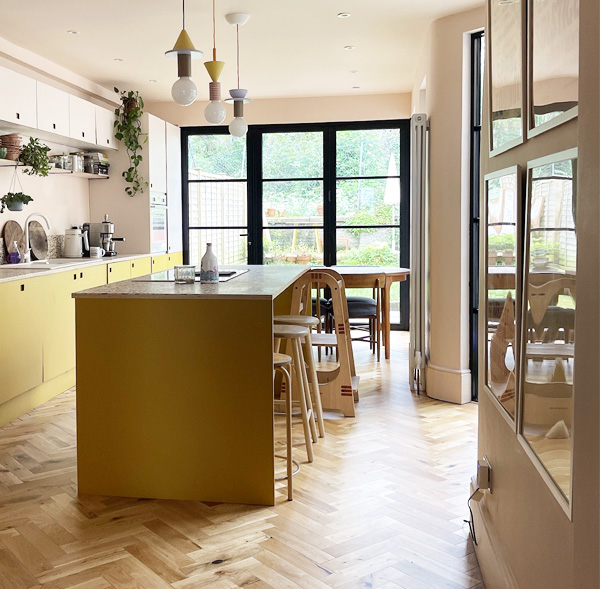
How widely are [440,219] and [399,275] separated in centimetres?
128

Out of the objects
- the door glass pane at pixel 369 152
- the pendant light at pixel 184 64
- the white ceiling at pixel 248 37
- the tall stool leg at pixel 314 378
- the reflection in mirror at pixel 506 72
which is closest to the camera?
the reflection in mirror at pixel 506 72

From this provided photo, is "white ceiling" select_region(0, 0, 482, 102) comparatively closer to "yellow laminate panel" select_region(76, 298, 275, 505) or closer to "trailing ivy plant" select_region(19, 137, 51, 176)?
"trailing ivy plant" select_region(19, 137, 51, 176)

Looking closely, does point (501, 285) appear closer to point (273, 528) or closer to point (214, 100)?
point (273, 528)

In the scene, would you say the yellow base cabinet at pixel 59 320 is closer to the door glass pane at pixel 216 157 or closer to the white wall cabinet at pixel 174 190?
the white wall cabinet at pixel 174 190

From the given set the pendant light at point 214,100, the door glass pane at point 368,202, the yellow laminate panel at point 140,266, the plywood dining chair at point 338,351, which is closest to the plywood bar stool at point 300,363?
the plywood dining chair at point 338,351

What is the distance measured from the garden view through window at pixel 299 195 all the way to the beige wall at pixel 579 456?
5729 mm

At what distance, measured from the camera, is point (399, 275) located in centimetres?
603

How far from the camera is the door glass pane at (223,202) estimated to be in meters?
7.93

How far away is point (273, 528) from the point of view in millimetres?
2740

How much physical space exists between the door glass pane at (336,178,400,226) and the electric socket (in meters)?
5.48

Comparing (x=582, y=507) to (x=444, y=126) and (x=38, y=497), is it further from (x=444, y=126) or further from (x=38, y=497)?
(x=444, y=126)

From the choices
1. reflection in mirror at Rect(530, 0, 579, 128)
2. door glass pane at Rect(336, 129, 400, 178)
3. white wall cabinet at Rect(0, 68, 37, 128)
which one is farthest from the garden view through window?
reflection in mirror at Rect(530, 0, 579, 128)

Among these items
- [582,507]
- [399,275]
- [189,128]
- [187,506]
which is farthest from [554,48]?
[189,128]

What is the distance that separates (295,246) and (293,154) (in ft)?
3.43
